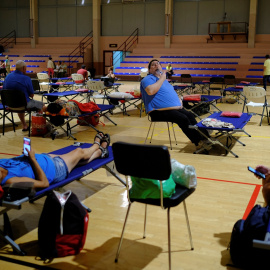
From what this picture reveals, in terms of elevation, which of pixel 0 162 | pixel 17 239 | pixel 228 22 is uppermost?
pixel 228 22

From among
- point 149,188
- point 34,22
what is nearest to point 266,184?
point 149,188

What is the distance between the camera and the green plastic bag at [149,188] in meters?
2.83

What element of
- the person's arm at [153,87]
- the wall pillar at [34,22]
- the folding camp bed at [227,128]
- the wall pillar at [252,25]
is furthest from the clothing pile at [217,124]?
the wall pillar at [34,22]

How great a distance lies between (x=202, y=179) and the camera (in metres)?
4.73

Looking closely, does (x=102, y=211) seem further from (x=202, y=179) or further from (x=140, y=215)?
(x=202, y=179)

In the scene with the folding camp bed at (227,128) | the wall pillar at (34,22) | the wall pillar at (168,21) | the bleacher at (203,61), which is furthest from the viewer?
the wall pillar at (34,22)

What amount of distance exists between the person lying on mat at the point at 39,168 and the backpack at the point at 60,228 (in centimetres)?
26

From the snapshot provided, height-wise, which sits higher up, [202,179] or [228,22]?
[228,22]

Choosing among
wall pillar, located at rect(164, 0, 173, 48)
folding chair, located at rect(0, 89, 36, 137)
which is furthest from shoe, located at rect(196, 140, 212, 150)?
wall pillar, located at rect(164, 0, 173, 48)

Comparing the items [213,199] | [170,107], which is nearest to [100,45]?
[170,107]

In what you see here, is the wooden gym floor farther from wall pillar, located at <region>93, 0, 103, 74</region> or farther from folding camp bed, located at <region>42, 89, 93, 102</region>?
wall pillar, located at <region>93, 0, 103, 74</region>

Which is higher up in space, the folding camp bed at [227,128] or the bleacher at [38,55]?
the bleacher at [38,55]

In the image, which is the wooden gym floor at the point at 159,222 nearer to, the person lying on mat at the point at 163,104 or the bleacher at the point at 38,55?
the person lying on mat at the point at 163,104

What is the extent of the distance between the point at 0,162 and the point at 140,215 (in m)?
1.33
